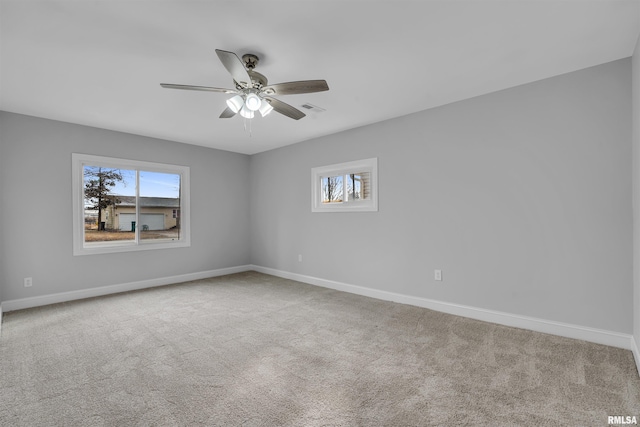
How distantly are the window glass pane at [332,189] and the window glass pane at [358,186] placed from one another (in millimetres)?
172

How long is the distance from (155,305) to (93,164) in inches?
91.1

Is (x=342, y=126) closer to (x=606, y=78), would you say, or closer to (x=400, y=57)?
(x=400, y=57)

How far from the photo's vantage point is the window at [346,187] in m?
4.30

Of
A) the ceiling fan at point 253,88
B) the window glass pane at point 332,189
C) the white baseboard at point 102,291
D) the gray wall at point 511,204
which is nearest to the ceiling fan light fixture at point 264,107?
the ceiling fan at point 253,88

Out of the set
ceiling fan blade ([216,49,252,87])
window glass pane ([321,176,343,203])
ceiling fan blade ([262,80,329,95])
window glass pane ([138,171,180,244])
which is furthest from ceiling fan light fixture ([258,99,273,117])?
window glass pane ([138,171,180,244])

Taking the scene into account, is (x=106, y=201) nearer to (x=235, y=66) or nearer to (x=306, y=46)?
(x=235, y=66)

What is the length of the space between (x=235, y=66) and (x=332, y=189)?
3.05 m

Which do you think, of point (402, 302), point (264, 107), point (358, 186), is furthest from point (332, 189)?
point (264, 107)

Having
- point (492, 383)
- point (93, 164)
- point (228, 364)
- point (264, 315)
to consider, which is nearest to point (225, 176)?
point (93, 164)

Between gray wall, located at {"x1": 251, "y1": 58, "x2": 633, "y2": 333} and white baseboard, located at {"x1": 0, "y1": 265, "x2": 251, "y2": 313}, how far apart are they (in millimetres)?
2631

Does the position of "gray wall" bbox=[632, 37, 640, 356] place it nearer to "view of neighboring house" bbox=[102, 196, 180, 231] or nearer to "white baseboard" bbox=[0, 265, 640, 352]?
"white baseboard" bbox=[0, 265, 640, 352]

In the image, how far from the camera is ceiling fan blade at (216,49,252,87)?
188cm

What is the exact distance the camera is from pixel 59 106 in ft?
11.4

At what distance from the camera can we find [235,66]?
2.03m
